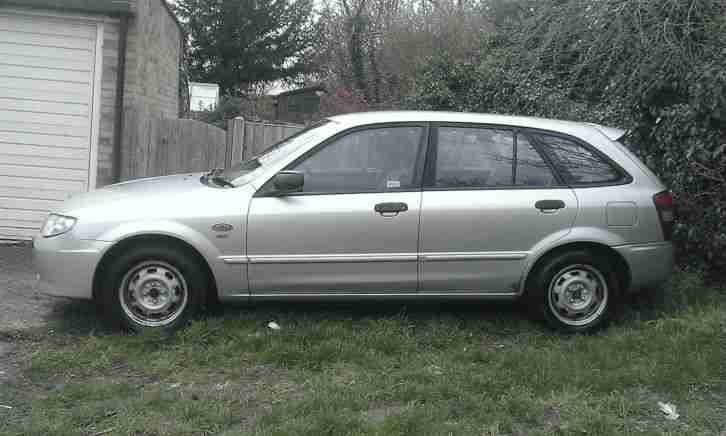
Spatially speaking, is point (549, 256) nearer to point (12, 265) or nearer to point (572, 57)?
point (572, 57)

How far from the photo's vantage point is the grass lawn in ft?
14.2

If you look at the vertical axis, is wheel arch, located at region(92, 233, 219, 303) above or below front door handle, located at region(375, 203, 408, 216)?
below

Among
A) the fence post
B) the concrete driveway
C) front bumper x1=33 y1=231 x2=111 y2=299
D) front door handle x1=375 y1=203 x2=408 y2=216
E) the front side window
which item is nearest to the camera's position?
the concrete driveway

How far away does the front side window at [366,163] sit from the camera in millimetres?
5797

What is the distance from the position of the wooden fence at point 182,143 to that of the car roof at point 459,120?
397 cm

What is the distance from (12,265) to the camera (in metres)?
7.89

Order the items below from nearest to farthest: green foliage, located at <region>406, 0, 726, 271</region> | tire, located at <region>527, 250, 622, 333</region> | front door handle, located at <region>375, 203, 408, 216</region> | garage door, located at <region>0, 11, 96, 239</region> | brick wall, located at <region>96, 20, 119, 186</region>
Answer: front door handle, located at <region>375, 203, 408, 216</region>, tire, located at <region>527, 250, 622, 333</region>, green foliage, located at <region>406, 0, 726, 271</region>, garage door, located at <region>0, 11, 96, 239</region>, brick wall, located at <region>96, 20, 119, 186</region>

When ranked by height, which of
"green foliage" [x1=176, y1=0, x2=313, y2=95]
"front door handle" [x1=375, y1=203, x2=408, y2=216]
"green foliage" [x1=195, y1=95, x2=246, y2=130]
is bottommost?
"front door handle" [x1=375, y1=203, x2=408, y2=216]

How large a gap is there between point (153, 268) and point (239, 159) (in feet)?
17.5

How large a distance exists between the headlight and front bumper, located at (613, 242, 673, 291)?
13.3 feet

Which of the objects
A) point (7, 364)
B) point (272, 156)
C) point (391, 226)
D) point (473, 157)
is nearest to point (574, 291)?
point (473, 157)

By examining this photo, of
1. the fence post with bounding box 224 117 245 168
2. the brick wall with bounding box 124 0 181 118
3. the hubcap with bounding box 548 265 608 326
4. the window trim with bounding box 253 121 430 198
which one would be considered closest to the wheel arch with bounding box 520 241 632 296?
the hubcap with bounding box 548 265 608 326

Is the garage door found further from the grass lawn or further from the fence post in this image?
the grass lawn

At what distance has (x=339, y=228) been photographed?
566 cm
